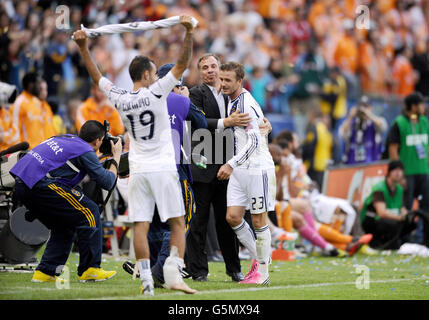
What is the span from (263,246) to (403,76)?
17.2 meters

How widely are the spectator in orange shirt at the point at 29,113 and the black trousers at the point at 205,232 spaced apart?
4.31 meters

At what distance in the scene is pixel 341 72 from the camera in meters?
21.7

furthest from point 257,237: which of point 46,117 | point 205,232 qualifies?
point 46,117

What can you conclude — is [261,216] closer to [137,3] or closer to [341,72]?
[137,3]

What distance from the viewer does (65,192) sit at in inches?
320

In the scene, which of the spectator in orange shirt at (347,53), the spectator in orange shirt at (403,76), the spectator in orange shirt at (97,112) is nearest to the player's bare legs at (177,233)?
the spectator in orange shirt at (97,112)

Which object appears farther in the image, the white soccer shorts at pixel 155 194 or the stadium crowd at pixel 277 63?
the stadium crowd at pixel 277 63

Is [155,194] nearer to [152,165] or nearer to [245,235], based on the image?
[152,165]

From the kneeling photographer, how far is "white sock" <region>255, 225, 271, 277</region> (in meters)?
1.57

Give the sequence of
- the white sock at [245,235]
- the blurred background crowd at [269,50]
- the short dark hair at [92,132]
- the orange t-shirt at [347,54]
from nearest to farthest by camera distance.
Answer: the short dark hair at [92,132]
the white sock at [245,235]
the blurred background crowd at [269,50]
the orange t-shirt at [347,54]

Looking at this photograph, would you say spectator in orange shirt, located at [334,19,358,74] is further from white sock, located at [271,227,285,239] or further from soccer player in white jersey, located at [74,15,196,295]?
soccer player in white jersey, located at [74,15,196,295]

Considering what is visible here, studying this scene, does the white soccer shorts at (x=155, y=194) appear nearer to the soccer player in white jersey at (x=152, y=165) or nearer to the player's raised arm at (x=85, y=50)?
the soccer player in white jersey at (x=152, y=165)

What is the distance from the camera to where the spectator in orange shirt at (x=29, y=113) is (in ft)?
40.6
